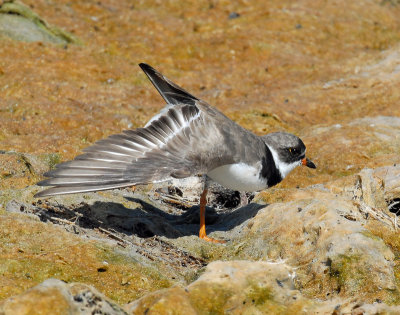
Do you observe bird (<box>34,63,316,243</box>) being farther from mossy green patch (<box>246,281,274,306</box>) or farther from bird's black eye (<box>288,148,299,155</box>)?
mossy green patch (<box>246,281,274,306</box>)

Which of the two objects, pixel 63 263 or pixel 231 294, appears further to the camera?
pixel 63 263

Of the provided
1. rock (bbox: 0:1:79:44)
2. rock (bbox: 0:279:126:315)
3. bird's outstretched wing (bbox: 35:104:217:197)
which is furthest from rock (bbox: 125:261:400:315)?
rock (bbox: 0:1:79:44)

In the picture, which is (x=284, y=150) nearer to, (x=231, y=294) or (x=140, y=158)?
(x=140, y=158)

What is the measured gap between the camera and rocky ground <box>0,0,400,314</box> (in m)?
5.51

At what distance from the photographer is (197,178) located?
10.0m

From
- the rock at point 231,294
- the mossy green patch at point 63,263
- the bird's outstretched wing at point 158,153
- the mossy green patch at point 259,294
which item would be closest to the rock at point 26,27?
the bird's outstretched wing at point 158,153

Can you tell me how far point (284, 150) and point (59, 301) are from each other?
5.48 m

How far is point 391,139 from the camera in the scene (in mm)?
12461

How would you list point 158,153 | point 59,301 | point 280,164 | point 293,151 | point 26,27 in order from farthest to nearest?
point 26,27, point 293,151, point 280,164, point 158,153, point 59,301

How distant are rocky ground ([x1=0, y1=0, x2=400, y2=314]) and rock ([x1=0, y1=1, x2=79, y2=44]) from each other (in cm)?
5

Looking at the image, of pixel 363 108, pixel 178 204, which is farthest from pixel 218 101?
pixel 178 204

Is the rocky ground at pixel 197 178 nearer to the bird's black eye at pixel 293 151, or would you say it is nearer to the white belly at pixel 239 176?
the white belly at pixel 239 176

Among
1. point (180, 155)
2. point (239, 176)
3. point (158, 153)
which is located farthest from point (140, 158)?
point (239, 176)

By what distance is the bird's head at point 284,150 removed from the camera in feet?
29.3
